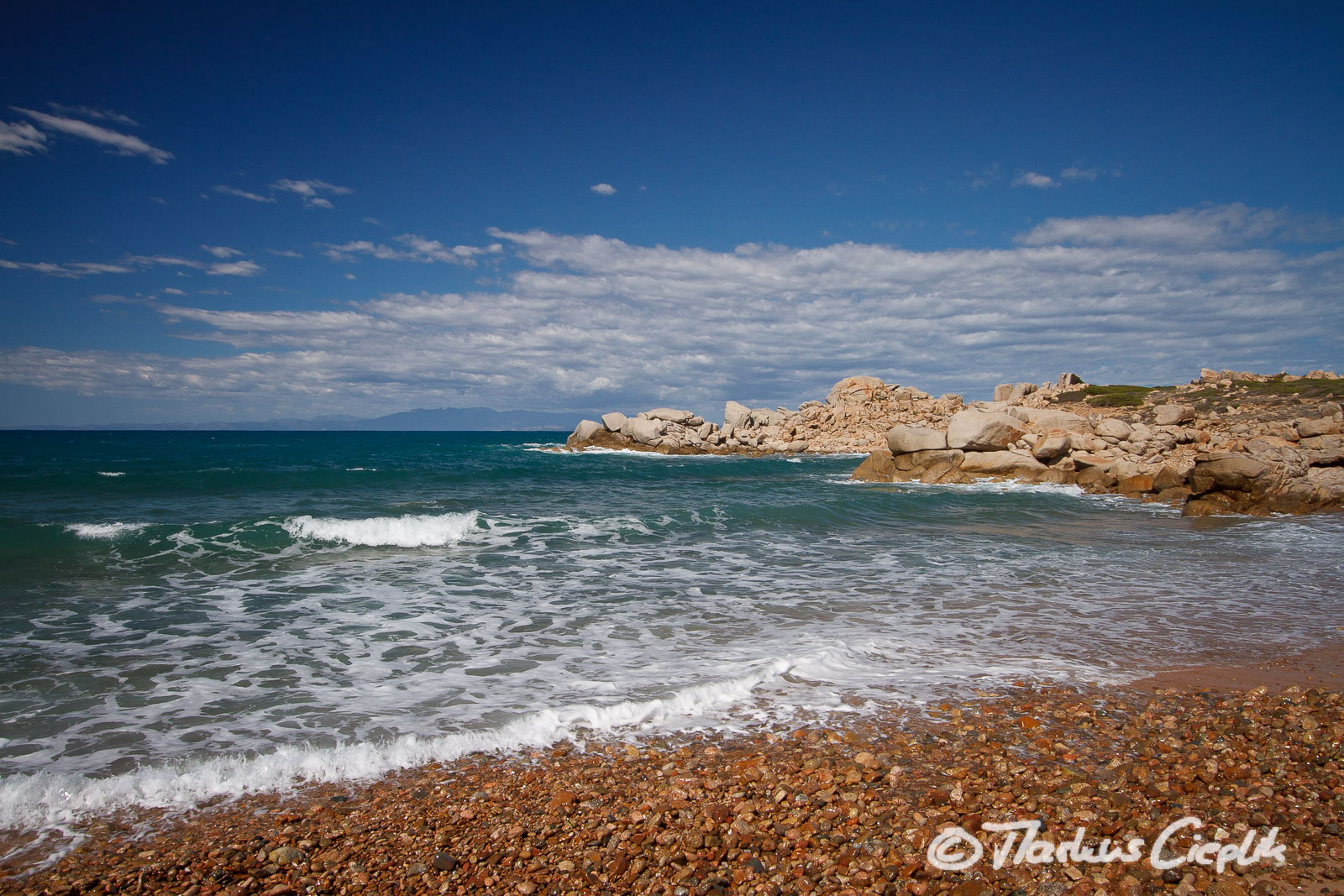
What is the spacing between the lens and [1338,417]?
1183 inches

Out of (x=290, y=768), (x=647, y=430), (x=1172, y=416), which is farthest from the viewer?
(x=647, y=430)

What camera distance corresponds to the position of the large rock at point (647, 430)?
58750 mm

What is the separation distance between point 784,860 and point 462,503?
20.1m

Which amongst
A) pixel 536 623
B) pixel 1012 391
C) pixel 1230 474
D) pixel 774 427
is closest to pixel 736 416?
pixel 774 427

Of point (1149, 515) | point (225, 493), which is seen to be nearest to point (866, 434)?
point (1149, 515)

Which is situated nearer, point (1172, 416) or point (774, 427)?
point (1172, 416)

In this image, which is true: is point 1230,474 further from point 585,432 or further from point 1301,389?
point 585,432

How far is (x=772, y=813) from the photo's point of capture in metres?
3.80

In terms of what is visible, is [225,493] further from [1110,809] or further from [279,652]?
[1110,809]

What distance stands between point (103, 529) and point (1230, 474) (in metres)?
29.5

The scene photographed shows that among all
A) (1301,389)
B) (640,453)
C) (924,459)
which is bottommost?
(640,453)

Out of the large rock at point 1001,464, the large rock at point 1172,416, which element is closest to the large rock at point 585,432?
the large rock at point 1001,464

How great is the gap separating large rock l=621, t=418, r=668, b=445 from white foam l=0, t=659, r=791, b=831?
53.0 meters

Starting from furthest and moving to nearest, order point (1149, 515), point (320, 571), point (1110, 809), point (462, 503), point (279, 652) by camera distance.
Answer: point (462, 503) < point (1149, 515) < point (320, 571) < point (279, 652) < point (1110, 809)
